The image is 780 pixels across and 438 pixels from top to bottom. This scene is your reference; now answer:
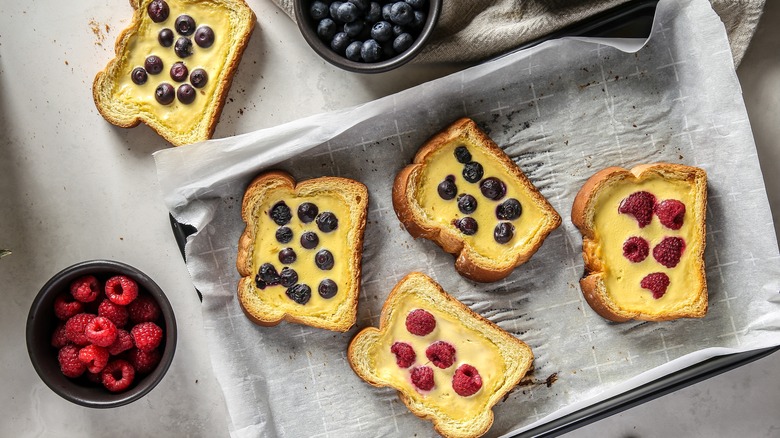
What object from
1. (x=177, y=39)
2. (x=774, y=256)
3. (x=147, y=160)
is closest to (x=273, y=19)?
(x=177, y=39)

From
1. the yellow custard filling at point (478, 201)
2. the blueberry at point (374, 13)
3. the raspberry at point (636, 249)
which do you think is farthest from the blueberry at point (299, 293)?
the raspberry at point (636, 249)

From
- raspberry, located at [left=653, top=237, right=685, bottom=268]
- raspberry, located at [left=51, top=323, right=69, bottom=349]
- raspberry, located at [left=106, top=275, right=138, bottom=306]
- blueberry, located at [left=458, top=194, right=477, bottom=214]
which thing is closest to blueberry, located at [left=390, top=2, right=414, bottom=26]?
blueberry, located at [left=458, top=194, right=477, bottom=214]

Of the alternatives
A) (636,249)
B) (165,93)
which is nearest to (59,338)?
(165,93)

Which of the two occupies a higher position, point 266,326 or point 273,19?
point 273,19

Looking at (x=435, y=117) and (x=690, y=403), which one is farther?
(x=690, y=403)

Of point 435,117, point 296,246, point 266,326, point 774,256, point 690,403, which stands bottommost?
point 690,403

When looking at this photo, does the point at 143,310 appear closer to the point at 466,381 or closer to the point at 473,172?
the point at 466,381

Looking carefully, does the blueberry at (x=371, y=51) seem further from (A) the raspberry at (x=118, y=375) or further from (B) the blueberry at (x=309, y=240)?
(A) the raspberry at (x=118, y=375)

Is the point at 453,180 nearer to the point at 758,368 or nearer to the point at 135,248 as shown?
the point at 135,248
